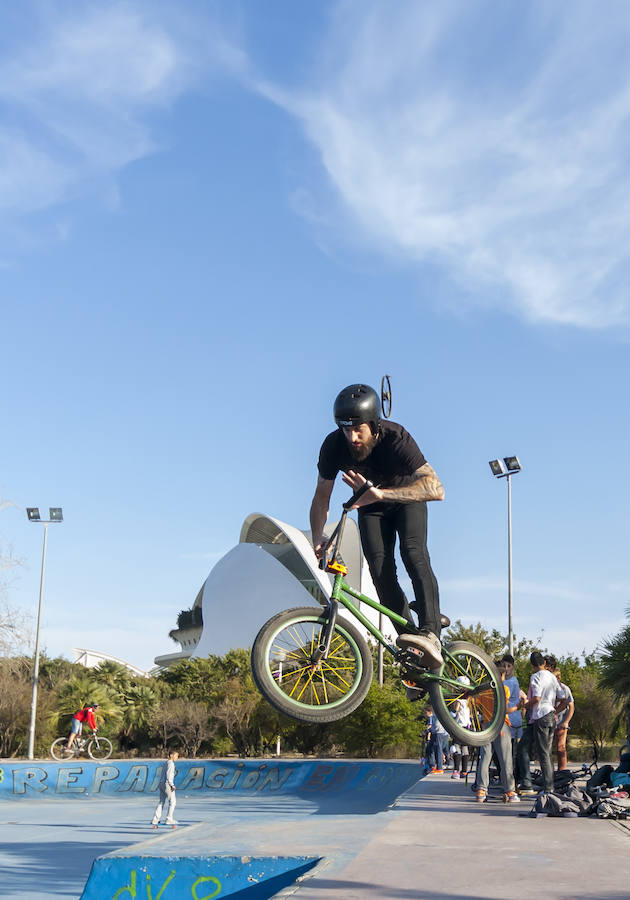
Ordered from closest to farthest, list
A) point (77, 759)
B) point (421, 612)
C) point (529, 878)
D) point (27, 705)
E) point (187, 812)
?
point (421, 612), point (529, 878), point (187, 812), point (77, 759), point (27, 705)

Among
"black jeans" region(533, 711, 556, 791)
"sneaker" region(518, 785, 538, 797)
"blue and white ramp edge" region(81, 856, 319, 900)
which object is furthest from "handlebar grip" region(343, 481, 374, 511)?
"sneaker" region(518, 785, 538, 797)

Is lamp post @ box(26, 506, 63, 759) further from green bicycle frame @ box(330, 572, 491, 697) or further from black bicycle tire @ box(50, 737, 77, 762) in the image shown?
green bicycle frame @ box(330, 572, 491, 697)

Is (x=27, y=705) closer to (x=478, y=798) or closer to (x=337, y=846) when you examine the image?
(x=478, y=798)

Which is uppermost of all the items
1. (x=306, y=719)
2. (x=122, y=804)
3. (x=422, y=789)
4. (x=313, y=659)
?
(x=313, y=659)

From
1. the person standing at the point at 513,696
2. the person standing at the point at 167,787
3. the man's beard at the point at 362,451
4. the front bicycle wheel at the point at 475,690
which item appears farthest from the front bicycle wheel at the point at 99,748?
the man's beard at the point at 362,451

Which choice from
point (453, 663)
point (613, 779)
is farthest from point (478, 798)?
point (453, 663)

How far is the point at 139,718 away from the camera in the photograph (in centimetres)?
4084

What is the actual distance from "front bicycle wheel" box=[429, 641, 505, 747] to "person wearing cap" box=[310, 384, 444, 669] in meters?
0.33

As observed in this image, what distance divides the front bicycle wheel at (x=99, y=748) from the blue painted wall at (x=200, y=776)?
1.42m

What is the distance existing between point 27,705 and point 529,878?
116 ft

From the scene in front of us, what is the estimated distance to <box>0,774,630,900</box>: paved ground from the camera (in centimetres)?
814

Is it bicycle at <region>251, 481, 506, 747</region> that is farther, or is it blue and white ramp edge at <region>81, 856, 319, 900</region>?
blue and white ramp edge at <region>81, 856, 319, 900</region>

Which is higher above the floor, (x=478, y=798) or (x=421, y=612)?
(x=421, y=612)

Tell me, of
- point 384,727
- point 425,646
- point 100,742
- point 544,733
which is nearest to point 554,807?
point 544,733
